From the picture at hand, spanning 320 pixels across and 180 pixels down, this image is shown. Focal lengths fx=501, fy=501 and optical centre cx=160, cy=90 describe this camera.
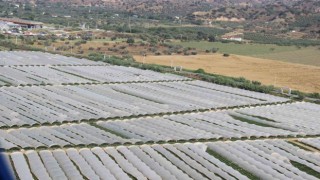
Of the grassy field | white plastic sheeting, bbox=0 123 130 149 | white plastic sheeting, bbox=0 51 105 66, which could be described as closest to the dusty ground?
the grassy field

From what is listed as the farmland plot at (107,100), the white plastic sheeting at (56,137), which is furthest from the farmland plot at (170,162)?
the farmland plot at (107,100)

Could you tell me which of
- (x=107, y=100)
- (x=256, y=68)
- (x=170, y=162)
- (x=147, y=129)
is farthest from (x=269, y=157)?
(x=256, y=68)

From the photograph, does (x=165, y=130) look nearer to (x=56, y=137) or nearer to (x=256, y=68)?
(x=56, y=137)

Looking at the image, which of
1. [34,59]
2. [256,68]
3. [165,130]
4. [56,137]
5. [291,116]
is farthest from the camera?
[256,68]

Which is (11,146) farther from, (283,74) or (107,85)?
(283,74)

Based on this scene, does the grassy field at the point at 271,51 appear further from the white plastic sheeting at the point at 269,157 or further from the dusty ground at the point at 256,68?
the white plastic sheeting at the point at 269,157

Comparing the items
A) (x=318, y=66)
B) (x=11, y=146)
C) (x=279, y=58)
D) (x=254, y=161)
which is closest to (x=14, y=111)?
(x=11, y=146)
